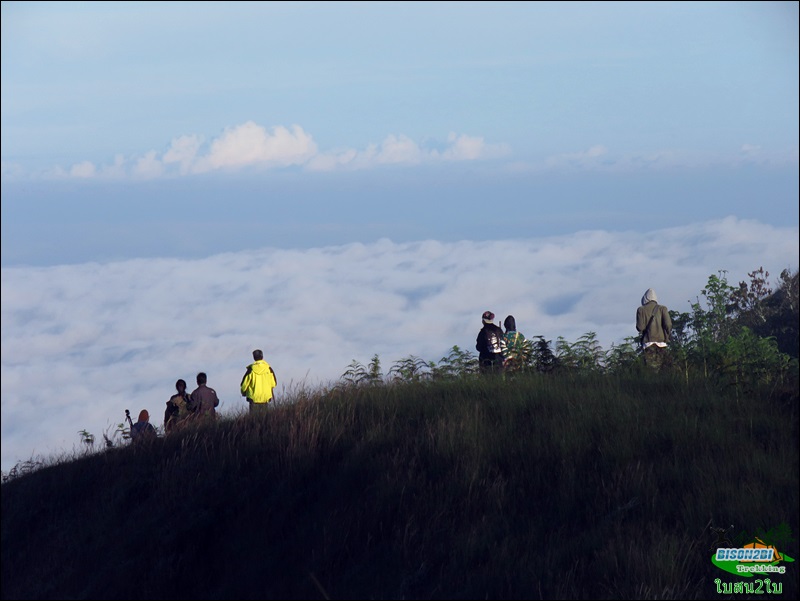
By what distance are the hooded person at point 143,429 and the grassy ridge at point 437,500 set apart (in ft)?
1.85

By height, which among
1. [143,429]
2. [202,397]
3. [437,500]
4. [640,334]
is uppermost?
[640,334]

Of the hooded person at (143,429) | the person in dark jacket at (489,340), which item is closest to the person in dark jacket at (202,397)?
the hooded person at (143,429)

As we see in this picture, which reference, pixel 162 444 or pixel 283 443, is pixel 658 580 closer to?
pixel 283 443

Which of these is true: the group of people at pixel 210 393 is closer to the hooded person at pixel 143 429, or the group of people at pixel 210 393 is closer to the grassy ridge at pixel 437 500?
the hooded person at pixel 143 429

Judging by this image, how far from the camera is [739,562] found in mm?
7902

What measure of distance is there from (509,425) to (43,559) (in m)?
5.53

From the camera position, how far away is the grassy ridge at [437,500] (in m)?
8.12

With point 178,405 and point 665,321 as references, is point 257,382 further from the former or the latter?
point 665,321

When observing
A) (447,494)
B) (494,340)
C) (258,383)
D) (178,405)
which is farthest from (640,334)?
(178,405)

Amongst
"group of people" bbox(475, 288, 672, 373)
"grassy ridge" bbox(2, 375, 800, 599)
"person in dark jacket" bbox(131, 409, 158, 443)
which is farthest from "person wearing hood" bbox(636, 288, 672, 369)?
"person in dark jacket" bbox(131, 409, 158, 443)

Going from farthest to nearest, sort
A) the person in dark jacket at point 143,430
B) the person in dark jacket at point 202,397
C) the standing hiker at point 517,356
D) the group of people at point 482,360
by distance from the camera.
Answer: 1. the person in dark jacket at point 202,397
2. the group of people at point 482,360
3. the standing hiker at point 517,356
4. the person in dark jacket at point 143,430

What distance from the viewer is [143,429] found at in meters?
15.1

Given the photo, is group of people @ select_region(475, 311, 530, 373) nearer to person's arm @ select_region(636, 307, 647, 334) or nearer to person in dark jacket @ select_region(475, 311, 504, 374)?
person in dark jacket @ select_region(475, 311, 504, 374)

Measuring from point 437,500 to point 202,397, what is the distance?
779cm
